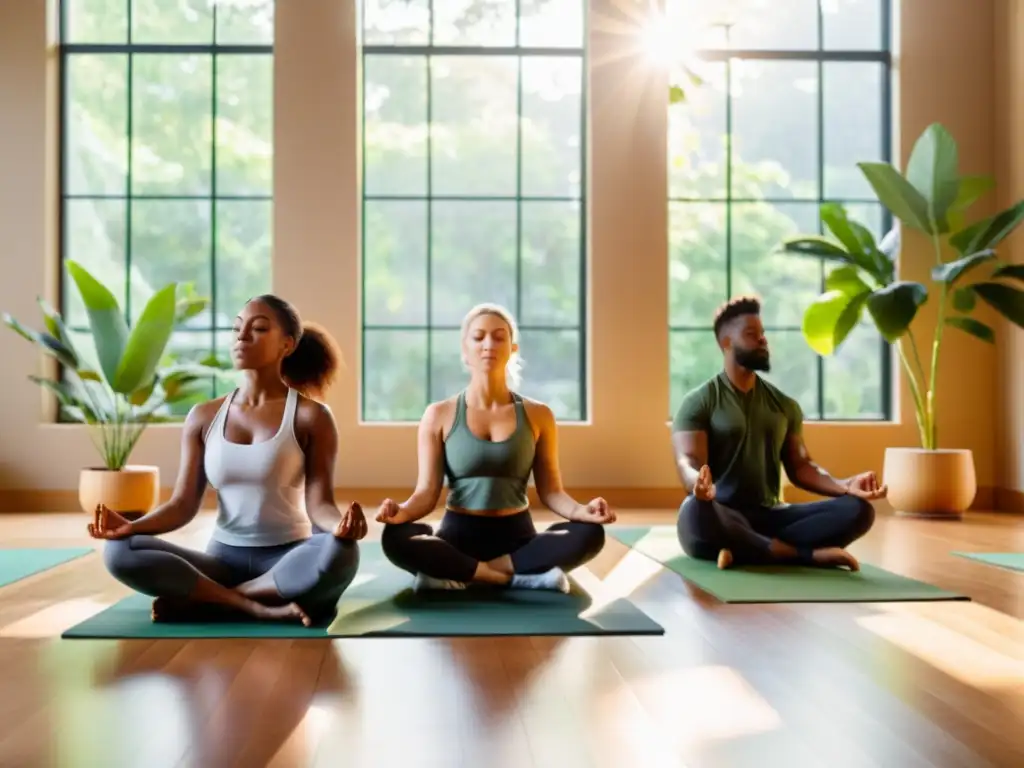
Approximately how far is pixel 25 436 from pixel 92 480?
0.98 meters

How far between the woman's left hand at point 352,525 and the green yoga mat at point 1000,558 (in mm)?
2548

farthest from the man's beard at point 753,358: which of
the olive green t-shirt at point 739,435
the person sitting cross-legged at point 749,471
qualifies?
the olive green t-shirt at point 739,435

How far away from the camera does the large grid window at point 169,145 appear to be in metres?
6.85

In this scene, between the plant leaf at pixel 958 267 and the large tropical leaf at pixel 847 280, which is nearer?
the plant leaf at pixel 958 267

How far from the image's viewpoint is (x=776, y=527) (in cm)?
412

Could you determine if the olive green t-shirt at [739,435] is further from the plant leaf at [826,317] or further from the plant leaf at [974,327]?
the plant leaf at [974,327]

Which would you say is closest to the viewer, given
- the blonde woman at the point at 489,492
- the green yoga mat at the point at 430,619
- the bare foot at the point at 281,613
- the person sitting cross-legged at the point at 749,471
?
the green yoga mat at the point at 430,619

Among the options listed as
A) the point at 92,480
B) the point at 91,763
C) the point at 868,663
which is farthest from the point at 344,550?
the point at 92,480

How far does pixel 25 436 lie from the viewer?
652 cm

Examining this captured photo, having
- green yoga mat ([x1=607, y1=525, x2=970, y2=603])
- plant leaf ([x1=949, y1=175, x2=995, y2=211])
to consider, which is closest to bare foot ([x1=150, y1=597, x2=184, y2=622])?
green yoga mat ([x1=607, y1=525, x2=970, y2=603])

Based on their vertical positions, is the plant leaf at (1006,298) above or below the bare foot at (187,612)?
above

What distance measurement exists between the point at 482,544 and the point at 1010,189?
467cm

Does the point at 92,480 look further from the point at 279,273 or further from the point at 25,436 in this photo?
the point at 279,273

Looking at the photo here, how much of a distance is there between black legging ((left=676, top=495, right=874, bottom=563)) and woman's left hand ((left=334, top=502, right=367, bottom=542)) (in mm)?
1594
